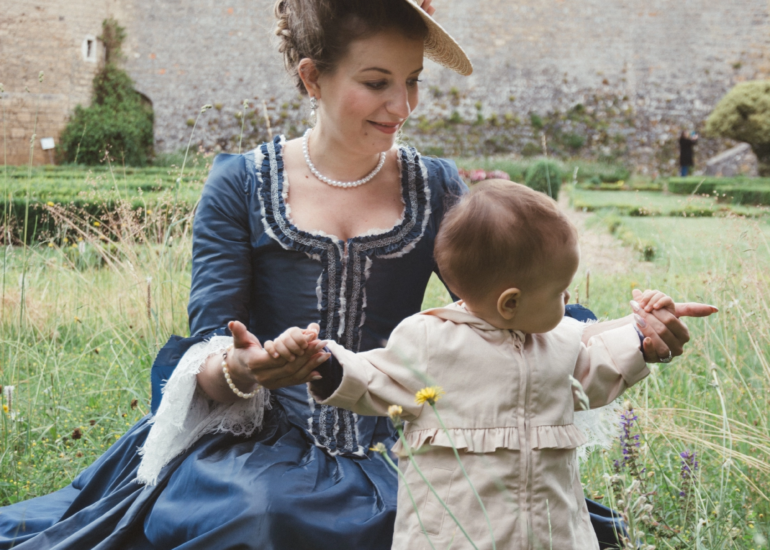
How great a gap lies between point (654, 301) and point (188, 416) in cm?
105

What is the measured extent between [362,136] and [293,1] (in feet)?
1.35

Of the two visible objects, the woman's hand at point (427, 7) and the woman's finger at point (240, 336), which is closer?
the woman's finger at point (240, 336)

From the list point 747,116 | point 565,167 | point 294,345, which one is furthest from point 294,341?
point 747,116

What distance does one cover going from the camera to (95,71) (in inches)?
607

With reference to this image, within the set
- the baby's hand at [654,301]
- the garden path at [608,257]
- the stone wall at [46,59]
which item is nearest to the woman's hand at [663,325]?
the baby's hand at [654,301]

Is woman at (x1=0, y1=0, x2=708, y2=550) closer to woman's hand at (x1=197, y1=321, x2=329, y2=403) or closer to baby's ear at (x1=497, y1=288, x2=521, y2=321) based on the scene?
woman's hand at (x1=197, y1=321, x2=329, y2=403)

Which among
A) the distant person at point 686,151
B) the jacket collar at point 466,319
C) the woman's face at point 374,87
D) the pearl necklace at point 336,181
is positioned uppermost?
the distant person at point 686,151

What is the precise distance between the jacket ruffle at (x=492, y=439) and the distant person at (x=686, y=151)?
57.1ft

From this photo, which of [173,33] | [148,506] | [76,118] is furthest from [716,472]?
[173,33]

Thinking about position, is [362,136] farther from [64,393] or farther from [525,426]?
[64,393]

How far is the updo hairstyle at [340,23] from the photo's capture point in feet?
5.55

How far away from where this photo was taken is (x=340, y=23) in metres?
1.72

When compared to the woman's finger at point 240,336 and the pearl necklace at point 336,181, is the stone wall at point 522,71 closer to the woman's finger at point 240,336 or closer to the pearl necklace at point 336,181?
the pearl necklace at point 336,181

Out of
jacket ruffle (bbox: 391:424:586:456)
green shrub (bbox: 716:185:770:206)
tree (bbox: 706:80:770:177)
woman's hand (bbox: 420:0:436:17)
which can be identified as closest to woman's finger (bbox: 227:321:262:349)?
jacket ruffle (bbox: 391:424:586:456)
